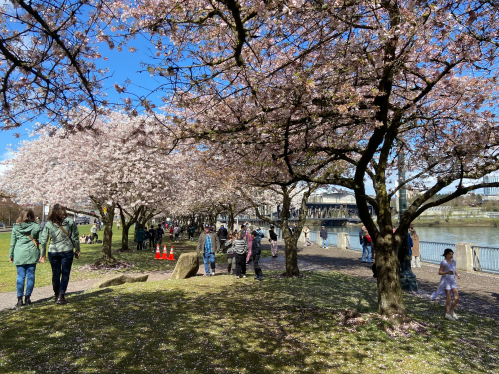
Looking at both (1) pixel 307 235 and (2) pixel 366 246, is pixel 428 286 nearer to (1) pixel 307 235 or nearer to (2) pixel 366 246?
(2) pixel 366 246

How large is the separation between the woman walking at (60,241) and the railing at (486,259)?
1517 centimetres

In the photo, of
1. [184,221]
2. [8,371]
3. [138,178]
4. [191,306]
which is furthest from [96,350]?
[184,221]

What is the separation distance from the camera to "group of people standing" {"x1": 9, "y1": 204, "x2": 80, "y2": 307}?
6.85 meters

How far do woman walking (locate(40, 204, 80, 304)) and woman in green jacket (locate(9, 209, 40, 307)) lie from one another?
1.10ft

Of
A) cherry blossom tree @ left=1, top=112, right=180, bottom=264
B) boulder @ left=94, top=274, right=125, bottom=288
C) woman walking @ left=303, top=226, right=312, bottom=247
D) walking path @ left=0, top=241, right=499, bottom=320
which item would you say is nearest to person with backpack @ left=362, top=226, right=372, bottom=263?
walking path @ left=0, top=241, right=499, bottom=320

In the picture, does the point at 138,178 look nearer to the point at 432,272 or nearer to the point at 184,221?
the point at 432,272

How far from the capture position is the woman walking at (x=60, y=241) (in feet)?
22.4

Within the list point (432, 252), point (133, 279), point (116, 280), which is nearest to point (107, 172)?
point (133, 279)

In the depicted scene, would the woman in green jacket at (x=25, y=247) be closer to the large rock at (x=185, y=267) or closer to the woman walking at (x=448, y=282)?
the large rock at (x=185, y=267)

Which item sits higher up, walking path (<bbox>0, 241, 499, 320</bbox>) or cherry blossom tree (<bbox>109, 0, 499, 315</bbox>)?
cherry blossom tree (<bbox>109, 0, 499, 315</bbox>)

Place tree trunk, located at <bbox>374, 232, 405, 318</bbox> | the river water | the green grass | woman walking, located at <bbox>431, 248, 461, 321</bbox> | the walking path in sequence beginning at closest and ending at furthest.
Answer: the green grass, tree trunk, located at <bbox>374, 232, 405, 318</bbox>, woman walking, located at <bbox>431, 248, 461, 321</bbox>, the walking path, the river water

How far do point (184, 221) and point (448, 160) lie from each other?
7306 cm

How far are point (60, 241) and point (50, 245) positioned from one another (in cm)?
20

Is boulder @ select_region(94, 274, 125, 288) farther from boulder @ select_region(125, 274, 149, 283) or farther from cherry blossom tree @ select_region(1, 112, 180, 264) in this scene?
cherry blossom tree @ select_region(1, 112, 180, 264)
